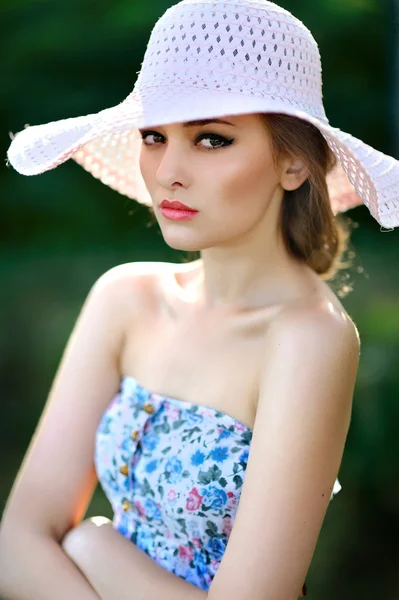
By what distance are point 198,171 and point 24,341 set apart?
243 cm

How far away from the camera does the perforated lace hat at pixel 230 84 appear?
1.75 metres

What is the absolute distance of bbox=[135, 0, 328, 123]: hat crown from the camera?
1786mm

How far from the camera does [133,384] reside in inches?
81.3

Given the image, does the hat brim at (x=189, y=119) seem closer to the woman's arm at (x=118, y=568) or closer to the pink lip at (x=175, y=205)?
the pink lip at (x=175, y=205)

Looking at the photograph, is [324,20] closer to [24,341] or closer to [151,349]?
[24,341]

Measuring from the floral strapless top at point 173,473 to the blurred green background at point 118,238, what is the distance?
1.53 m

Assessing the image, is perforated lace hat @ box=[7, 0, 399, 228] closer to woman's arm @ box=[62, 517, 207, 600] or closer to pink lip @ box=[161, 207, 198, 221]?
pink lip @ box=[161, 207, 198, 221]

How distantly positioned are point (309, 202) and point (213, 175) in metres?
0.29

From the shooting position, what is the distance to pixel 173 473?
75.2 inches

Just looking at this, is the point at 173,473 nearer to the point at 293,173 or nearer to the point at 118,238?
the point at 293,173

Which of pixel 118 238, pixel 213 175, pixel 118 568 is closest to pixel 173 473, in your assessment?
pixel 118 568

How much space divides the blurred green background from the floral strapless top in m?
1.53

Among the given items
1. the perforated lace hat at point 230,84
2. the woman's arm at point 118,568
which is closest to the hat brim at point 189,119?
the perforated lace hat at point 230,84

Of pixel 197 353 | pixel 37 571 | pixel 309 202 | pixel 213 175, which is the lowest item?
pixel 37 571
